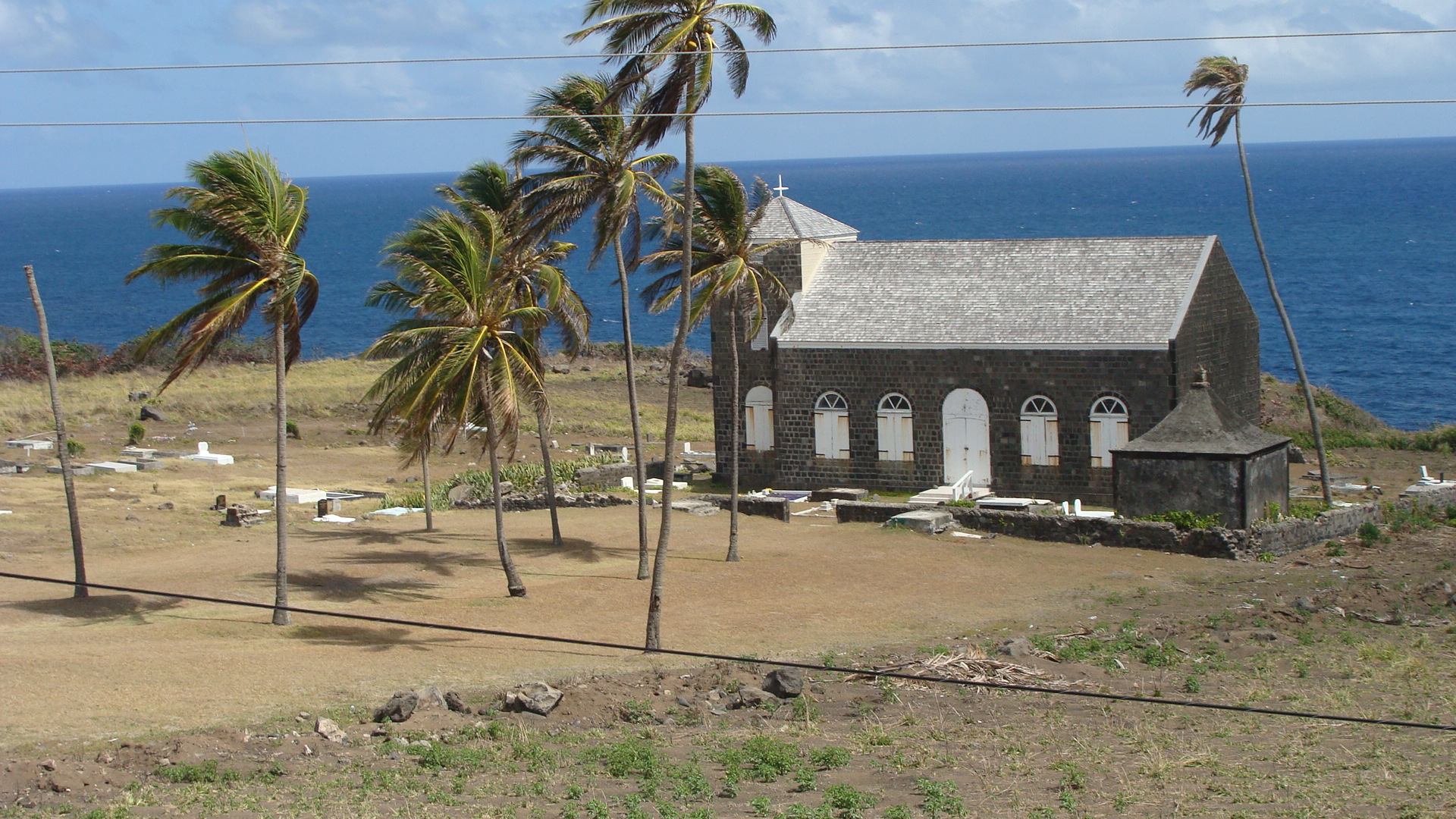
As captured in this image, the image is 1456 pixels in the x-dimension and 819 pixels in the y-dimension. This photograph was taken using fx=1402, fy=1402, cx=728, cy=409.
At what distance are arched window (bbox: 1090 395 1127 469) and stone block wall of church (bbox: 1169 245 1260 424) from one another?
125cm

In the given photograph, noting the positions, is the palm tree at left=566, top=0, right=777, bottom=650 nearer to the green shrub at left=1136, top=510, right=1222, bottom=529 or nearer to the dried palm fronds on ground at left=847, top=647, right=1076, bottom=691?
the dried palm fronds on ground at left=847, top=647, right=1076, bottom=691

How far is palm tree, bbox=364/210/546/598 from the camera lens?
21.7 metres

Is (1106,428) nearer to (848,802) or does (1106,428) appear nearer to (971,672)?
(971,672)

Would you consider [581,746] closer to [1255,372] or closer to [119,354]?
[1255,372]

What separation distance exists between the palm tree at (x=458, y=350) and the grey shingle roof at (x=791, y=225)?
14.0m

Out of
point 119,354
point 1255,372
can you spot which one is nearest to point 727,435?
point 1255,372

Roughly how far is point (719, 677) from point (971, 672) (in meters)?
3.41

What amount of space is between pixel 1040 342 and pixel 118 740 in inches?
901

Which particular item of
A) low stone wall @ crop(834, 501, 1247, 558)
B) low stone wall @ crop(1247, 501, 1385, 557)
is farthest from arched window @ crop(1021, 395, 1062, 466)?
low stone wall @ crop(1247, 501, 1385, 557)

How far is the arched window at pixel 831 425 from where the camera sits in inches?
1403

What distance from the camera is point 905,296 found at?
3572cm

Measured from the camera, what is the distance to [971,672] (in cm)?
1884

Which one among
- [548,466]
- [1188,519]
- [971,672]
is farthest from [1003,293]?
[971,672]

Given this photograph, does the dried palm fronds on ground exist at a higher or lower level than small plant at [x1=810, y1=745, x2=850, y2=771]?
higher
